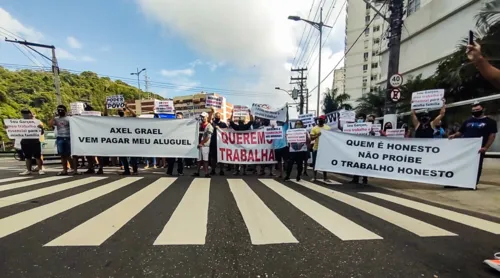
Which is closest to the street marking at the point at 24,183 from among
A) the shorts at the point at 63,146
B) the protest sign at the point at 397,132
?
the shorts at the point at 63,146

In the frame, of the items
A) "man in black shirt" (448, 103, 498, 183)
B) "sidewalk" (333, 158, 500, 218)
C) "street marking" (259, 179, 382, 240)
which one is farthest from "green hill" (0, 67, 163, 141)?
"man in black shirt" (448, 103, 498, 183)

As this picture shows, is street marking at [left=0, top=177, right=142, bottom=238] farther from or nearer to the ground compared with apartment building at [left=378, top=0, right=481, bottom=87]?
nearer to the ground

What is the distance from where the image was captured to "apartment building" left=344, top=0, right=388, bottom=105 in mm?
60378

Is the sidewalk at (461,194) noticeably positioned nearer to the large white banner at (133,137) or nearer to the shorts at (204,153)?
the shorts at (204,153)

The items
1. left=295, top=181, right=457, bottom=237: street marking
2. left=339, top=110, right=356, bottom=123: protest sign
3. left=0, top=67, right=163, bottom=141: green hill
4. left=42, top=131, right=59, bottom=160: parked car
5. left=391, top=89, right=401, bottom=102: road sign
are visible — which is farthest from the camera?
left=0, top=67, right=163, bottom=141: green hill

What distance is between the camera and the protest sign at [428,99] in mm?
7502

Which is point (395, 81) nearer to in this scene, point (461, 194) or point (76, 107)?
point (461, 194)

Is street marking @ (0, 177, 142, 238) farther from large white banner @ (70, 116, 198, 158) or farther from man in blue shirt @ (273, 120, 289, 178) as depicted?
man in blue shirt @ (273, 120, 289, 178)

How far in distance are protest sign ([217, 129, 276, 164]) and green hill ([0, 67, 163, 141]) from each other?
98.1ft

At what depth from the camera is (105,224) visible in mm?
3271

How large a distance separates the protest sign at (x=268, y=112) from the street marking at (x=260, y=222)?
538 centimetres

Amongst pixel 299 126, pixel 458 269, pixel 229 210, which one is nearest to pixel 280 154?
pixel 299 126

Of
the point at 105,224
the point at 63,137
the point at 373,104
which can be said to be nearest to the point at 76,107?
the point at 63,137

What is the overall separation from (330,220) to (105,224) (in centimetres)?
284
